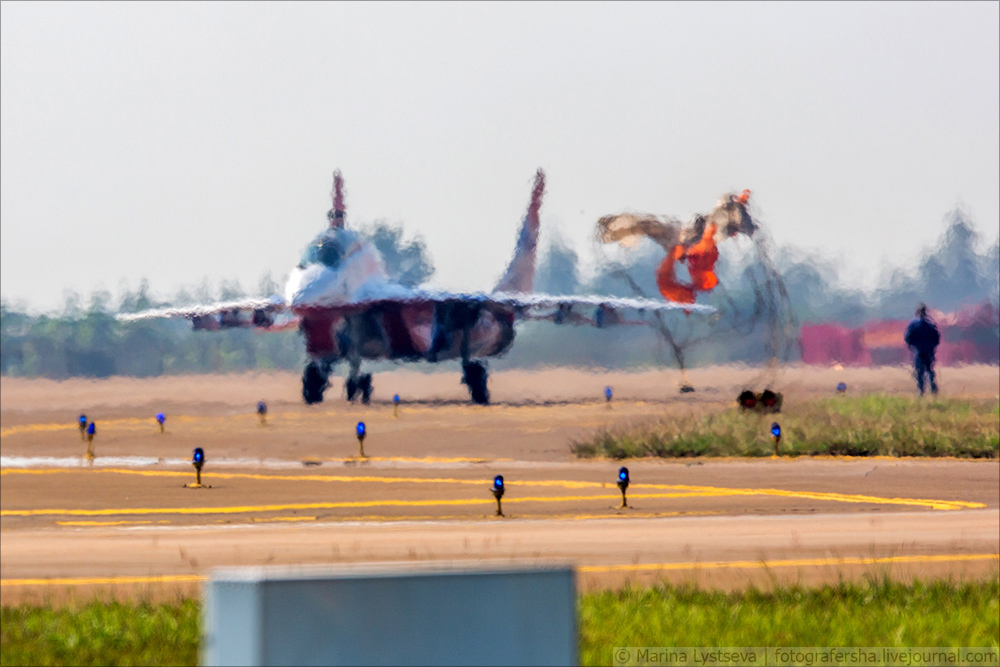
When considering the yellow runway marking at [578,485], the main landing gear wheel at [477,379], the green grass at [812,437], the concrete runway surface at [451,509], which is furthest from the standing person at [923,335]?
the yellow runway marking at [578,485]

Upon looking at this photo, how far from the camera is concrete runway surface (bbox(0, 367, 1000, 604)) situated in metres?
10.9

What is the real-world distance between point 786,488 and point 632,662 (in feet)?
34.9

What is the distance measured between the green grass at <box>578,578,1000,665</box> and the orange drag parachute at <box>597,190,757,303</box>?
80.7 feet

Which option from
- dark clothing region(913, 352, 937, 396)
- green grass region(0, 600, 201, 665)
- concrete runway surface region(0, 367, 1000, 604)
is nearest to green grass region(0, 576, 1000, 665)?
green grass region(0, 600, 201, 665)

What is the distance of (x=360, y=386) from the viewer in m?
40.6

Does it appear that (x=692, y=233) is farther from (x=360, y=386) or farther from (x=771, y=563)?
(x=771, y=563)

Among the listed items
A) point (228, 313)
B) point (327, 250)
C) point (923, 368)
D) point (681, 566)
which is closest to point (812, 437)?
point (681, 566)

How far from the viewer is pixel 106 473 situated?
1984 centimetres

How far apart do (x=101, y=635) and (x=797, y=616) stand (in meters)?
4.20

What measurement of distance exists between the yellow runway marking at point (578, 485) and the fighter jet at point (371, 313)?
612 inches

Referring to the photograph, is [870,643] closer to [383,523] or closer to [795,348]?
[383,523]

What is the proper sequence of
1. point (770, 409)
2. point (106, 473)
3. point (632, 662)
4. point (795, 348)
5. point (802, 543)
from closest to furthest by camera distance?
point (632, 662)
point (802, 543)
point (106, 473)
point (770, 409)
point (795, 348)

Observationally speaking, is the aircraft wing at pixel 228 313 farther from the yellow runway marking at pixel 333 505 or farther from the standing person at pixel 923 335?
the yellow runway marking at pixel 333 505

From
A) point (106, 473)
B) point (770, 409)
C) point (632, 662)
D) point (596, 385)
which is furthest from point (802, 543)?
point (596, 385)
